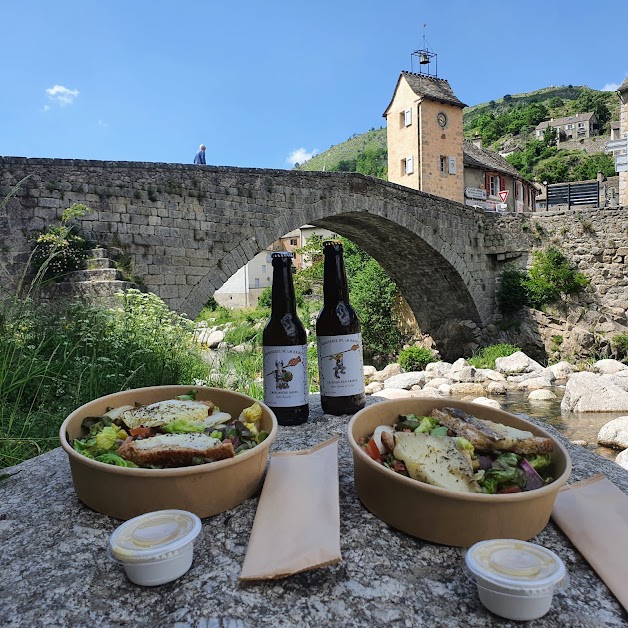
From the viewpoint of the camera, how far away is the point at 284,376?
1693 millimetres

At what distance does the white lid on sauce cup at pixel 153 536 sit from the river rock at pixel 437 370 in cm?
1182

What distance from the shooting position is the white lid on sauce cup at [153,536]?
0.82 metres

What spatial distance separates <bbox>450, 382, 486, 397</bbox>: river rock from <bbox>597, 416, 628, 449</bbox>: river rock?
3958 millimetres

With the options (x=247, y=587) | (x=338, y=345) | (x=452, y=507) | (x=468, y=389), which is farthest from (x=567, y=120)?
(x=247, y=587)

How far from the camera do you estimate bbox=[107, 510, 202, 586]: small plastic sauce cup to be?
0.82 m

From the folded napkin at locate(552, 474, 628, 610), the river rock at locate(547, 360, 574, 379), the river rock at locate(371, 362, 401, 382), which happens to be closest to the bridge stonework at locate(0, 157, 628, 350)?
the river rock at locate(547, 360, 574, 379)

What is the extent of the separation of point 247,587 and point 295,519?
166 millimetres

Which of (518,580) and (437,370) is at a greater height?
(518,580)

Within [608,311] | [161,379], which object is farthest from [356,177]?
[161,379]

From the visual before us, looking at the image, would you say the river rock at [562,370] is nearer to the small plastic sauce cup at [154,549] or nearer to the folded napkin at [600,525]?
the folded napkin at [600,525]

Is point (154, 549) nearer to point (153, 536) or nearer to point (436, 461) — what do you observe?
point (153, 536)

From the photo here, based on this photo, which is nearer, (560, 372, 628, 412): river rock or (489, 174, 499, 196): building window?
(560, 372, 628, 412): river rock

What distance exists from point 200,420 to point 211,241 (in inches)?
327

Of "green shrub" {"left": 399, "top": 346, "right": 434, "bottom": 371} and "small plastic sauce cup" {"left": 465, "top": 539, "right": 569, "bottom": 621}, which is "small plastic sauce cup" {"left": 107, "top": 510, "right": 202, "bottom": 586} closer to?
"small plastic sauce cup" {"left": 465, "top": 539, "right": 569, "bottom": 621}
